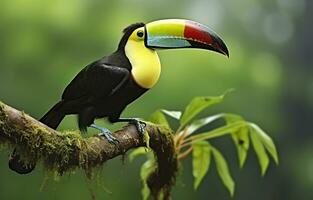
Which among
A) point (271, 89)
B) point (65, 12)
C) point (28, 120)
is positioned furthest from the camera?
point (271, 89)

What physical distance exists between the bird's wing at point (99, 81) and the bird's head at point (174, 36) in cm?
9

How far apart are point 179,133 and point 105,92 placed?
1.57ft

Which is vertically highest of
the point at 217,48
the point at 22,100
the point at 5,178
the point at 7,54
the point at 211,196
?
the point at 217,48

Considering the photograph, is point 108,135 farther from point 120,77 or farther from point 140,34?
point 140,34

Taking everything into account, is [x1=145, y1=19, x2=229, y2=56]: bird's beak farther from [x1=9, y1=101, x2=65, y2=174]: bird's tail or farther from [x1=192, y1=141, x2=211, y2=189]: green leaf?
[x1=192, y1=141, x2=211, y2=189]: green leaf

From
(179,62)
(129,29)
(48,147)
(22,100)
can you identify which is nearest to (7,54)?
(22,100)

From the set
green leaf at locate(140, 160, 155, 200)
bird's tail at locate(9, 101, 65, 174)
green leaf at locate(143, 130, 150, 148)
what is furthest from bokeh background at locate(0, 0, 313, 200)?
bird's tail at locate(9, 101, 65, 174)

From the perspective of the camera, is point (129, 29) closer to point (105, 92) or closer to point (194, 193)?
point (105, 92)

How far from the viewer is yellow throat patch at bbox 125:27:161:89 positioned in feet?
3.74

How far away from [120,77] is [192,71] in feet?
6.28

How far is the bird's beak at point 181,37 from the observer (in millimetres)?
1184

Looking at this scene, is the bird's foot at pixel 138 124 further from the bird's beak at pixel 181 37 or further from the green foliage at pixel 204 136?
the green foliage at pixel 204 136

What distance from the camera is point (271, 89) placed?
3.30 m

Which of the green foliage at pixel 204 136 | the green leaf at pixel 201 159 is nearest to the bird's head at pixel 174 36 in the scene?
the green foliage at pixel 204 136
